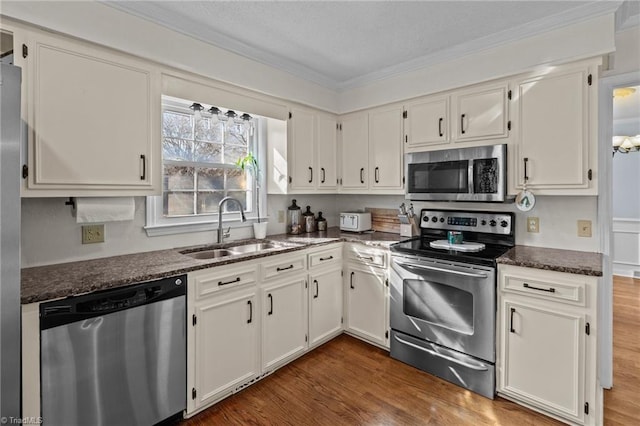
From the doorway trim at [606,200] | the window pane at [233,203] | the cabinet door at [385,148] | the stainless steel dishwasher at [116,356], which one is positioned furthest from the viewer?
the cabinet door at [385,148]

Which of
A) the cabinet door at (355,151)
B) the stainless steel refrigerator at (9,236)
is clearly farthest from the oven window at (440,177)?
the stainless steel refrigerator at (9,236)

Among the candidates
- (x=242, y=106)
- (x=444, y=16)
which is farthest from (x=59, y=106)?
(x=444, y=16)

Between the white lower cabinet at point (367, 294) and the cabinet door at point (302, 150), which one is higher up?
the cabinet door at point (302, 150)

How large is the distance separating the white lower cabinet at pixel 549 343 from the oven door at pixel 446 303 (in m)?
0.09

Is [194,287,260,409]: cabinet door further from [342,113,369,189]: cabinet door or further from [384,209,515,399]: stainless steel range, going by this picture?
[342,113,369,189]: cabinet door

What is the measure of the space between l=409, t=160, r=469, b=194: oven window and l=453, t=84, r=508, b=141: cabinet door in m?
0.24

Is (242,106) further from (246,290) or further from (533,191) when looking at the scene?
(533,191)

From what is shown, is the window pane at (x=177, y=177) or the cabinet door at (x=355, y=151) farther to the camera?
the cabinet door at (x=355, y=151)

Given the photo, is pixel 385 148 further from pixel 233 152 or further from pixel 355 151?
pixel 233 152

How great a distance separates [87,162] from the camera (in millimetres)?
1797

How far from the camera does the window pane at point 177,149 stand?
8.20ft

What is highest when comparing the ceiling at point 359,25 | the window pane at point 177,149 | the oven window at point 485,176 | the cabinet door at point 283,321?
the ceiling at point 359,25

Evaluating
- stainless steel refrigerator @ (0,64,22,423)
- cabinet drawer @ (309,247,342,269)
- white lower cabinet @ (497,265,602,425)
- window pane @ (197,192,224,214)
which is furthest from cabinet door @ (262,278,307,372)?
white lower cabinet @ (497,265,602,425)

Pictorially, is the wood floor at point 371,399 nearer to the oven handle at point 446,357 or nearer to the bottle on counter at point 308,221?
the oven handle at point 446,357
